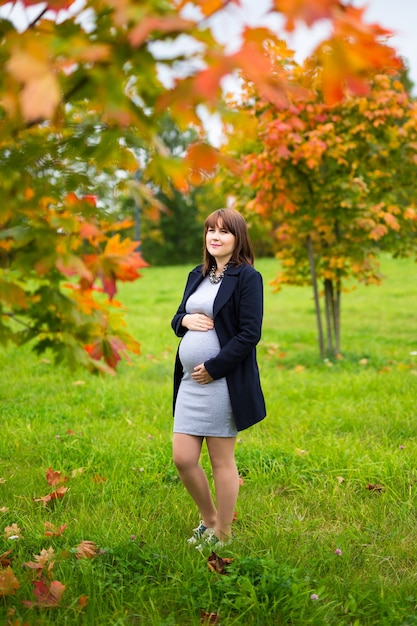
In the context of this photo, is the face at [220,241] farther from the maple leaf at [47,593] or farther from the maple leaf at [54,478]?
the maple leaf at [54,478]

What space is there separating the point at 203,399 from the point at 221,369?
170 millimetres

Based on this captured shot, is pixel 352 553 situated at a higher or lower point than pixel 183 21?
lower

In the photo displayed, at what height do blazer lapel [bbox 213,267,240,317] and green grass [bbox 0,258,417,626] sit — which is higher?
→ blazer lapel [bbox 213,267,240,317]

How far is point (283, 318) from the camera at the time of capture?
11297mm

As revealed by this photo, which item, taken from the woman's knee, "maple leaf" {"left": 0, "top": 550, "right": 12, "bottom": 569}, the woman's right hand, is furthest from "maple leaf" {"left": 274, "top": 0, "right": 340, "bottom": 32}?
"maple leaf" {"left": 0, "top": 550, "right": 12, "bottom": 569}

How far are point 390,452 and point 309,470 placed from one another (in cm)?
54

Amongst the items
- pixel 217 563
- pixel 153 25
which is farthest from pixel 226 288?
pixel 153 25

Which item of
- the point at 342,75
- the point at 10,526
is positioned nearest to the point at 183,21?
the point at 342,75

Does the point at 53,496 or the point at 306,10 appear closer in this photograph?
the point at 306,10

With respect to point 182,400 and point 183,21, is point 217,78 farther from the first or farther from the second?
point 182,400

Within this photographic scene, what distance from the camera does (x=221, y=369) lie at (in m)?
2.53

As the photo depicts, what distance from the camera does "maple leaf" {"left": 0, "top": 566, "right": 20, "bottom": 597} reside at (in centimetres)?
227

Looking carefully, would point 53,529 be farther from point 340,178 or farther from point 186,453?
point 340,178

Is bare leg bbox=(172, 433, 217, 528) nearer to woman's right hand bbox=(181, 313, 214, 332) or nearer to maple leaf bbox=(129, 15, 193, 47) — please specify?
woman's right hand bbox=(181, 313, 214, 332)
